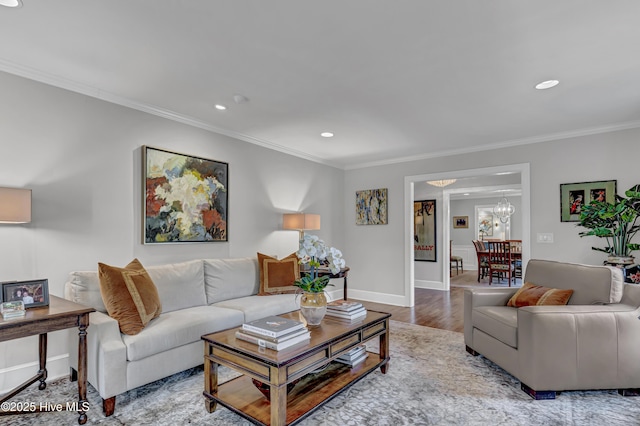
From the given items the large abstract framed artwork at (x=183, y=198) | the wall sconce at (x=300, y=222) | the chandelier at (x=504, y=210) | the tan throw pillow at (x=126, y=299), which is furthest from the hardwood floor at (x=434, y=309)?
the tan throw pillow at (x=126, y=299)

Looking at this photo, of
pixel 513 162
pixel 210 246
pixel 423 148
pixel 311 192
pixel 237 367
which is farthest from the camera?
pixel 311 192

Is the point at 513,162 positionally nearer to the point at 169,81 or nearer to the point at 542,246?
the point at 542,246

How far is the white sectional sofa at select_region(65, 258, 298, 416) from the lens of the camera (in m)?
2.22

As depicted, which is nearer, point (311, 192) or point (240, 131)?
point (240, 131)

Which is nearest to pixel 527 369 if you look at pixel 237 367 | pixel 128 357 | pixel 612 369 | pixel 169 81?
pixel 612 369

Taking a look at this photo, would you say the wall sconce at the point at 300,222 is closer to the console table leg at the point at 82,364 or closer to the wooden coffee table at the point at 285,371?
the wooden coffee table at the point at 285,371

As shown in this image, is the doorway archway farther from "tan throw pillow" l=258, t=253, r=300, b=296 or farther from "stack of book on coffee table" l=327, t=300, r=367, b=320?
"stack of book on coffee table" l=327, t=300, r=367, b=320

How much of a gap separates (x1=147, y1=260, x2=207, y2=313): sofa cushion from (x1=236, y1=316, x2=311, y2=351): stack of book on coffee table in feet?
3.89

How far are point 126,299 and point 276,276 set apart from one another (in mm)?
1640

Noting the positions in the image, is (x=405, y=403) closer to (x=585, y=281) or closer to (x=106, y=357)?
(x=585, y=281)

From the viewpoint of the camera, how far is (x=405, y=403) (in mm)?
2318

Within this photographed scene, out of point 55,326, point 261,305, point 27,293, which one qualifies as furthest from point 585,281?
point 27,293

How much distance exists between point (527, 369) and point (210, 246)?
10.4 feet

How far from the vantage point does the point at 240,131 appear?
4129 millimetres
